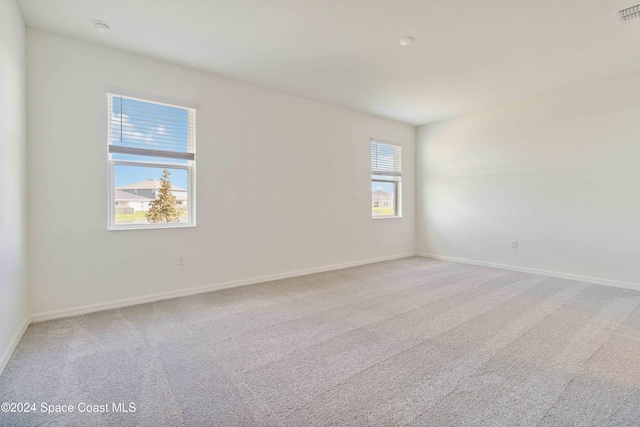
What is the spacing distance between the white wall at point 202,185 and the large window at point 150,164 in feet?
0.35

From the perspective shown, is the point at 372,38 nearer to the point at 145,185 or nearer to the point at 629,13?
the point at 629,13

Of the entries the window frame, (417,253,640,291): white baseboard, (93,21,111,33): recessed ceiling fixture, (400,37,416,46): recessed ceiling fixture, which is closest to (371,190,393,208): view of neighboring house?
the window frame

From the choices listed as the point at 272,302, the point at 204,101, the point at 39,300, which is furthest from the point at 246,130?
the point at 39,300

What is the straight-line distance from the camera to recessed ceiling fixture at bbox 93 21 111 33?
8.92ft

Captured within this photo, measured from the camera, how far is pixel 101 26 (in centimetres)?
276

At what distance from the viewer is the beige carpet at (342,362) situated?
1.59 meters

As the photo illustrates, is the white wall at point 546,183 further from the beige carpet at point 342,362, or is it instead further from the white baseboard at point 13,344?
the white baseboard at point 13,344

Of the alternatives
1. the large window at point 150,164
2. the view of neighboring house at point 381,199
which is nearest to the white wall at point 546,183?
the view of neighboring house at point 381,199

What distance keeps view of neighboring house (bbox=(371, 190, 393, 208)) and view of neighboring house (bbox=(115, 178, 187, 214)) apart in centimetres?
352

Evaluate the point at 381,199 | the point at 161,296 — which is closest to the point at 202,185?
the point at 161,296

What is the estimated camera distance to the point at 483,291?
12.3ft

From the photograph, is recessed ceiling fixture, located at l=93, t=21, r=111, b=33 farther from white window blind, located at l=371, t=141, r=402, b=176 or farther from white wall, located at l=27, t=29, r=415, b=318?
white window blind, located at l=371, t=141, r=402, b=176

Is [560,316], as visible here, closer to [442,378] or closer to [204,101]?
[442,378]

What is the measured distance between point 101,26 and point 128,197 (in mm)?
1636
